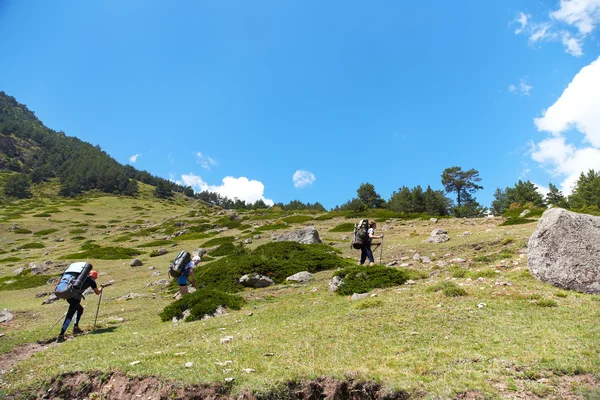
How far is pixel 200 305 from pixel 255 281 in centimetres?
Result: 438

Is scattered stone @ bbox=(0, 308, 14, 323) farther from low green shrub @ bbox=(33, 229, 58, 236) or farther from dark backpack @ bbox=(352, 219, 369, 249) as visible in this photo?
low green shrub @ bbox=(33, 229, 58, 236)

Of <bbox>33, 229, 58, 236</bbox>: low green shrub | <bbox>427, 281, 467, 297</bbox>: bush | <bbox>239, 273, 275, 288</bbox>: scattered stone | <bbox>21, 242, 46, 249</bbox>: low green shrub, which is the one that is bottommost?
<bbox>239, 273, 275, 288</bbox>: scattered stone

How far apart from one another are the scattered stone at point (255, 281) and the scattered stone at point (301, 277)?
38.2 inches

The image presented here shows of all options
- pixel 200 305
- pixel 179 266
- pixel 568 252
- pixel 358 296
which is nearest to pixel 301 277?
pixel 358 296

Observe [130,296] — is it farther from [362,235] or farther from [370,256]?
[370,256]

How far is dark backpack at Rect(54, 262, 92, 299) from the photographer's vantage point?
10383mm

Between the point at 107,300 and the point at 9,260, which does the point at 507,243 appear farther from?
the point at 9,260

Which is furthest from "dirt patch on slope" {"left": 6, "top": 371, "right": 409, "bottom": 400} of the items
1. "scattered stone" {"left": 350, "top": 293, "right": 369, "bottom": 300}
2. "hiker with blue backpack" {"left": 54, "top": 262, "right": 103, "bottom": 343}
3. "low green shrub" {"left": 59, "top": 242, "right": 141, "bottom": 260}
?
"low green shrub" {"left": 59, "top": 242, "right": 141, "bottom": 260}

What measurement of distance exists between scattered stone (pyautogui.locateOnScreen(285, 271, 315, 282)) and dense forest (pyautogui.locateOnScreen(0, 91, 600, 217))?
3091cm

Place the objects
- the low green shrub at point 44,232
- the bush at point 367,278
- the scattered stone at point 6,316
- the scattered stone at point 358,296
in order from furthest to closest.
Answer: the low green shrub at point 44,232 → the scattered stone at point 6,316 → the bush at point 367,278 → the scattered stone at point 358,296

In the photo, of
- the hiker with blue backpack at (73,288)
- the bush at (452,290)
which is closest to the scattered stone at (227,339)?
the hiker with blue backpack at (73,288)

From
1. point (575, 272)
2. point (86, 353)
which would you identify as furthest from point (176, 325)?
point (575, 272)

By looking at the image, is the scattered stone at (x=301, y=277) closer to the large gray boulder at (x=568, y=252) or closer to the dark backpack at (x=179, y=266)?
the dark backpack at (x=179, y=266)

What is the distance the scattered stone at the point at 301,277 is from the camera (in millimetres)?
15625
